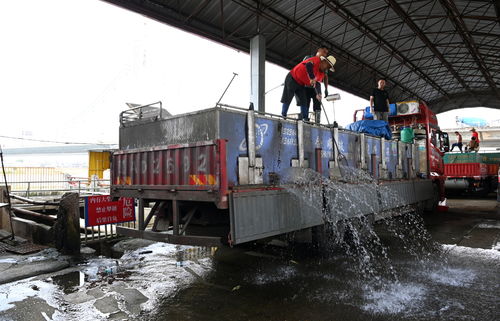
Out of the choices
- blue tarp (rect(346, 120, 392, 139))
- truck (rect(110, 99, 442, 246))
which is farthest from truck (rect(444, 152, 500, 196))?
truck (rect(110, 99, 442, 246))

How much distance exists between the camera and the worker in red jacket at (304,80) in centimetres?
583

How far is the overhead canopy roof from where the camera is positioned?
11.4 m

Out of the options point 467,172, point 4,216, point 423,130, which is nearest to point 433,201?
point 423,130

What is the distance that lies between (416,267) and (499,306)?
4.79ft

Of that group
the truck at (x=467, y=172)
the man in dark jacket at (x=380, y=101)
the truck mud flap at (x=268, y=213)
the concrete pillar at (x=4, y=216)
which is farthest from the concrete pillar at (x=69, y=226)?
the truck at (x=467, y=172)

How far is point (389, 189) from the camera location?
663 cm

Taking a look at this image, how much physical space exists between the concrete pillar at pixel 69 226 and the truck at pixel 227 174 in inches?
57.0

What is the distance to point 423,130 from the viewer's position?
983 centimetres

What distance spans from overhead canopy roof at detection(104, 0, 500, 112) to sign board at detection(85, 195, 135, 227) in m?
6.85

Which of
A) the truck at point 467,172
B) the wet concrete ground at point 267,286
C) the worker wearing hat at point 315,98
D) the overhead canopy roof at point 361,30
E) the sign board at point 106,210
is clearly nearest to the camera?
the wet concrete ground at point 267,286

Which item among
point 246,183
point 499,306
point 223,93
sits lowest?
point 499,306

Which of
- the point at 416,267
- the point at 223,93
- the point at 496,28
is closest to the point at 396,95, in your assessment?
the point at 496,28

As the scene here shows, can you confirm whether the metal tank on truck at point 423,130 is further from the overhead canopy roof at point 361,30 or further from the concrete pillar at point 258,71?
the overhead canopy roof at point 361,30

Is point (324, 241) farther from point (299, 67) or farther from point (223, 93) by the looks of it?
point (299, 67)
